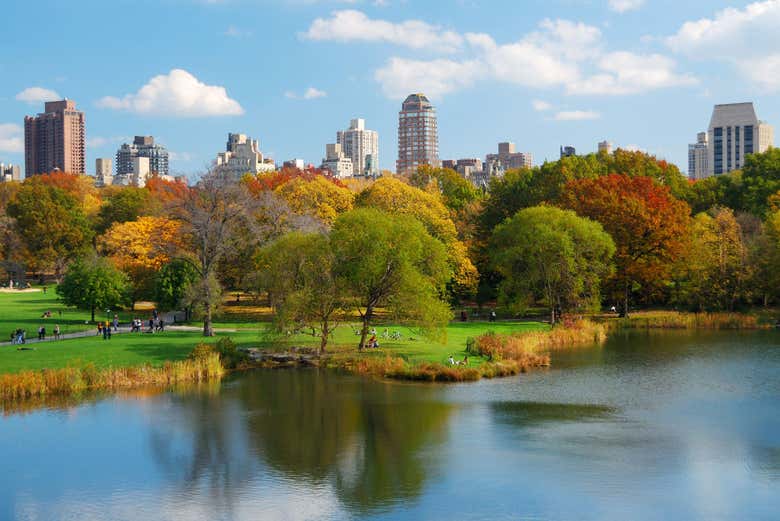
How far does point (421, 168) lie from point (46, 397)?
76.9 m

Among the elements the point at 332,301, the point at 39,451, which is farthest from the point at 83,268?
the point at 39,451

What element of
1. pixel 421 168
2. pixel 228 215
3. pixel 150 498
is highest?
pixel 421 168

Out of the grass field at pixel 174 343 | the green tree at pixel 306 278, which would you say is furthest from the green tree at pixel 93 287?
the green tree at pixel 306 278

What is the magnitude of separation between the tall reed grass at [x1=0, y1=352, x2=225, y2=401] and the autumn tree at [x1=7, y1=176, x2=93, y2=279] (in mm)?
58979

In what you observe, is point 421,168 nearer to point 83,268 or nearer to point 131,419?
point 83,268

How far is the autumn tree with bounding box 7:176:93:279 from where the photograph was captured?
98.3m

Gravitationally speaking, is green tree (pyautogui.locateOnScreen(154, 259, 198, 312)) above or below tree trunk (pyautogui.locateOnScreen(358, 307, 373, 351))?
above

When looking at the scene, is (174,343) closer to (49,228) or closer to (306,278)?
(306,278)

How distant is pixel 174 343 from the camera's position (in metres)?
50.8

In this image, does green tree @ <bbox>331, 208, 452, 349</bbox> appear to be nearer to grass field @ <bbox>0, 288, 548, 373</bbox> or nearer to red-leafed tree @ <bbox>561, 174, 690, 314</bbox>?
grass field @ <bbox>0, 288, 548, 373</bbox>

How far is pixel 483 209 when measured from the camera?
85688mm

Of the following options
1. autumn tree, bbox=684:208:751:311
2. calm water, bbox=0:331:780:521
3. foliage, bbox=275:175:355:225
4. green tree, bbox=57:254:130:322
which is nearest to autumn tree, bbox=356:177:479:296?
foliage, bbox=275:175:355:225

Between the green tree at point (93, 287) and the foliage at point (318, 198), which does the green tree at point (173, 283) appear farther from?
the foliage at point (318, 198)

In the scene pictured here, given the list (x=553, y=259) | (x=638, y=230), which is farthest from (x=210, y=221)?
(x=638, y=230)
